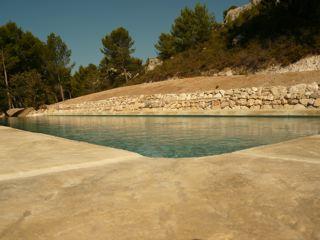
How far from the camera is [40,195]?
2.23m

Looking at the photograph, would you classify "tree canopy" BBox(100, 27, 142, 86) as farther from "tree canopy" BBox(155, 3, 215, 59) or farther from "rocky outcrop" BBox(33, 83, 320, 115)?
"rocky outcrop" BBox(33, 83, 320, 115)

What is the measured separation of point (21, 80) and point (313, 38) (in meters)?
25.5

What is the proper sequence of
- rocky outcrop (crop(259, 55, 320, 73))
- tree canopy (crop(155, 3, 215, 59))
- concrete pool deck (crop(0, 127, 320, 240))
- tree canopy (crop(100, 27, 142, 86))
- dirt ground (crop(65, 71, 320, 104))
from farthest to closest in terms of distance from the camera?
tree canopy (crop(100, 27, 142, 86))
tree canopy (crop(155, 3, 215, 59))
rocky outcrop (crop(259, 55, 320, 73))
dirt ground (crop(65, 71, 320, 104))
concrete pool deck (crop(0, 127, 320, 240))

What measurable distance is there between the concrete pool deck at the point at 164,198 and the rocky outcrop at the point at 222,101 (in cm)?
923

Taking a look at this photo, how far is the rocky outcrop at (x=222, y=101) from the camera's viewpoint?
38.7 feet

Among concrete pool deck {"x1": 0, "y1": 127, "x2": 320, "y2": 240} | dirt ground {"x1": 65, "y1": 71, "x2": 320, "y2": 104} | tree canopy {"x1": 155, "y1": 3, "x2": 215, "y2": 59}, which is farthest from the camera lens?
tree canopy {"x1": 155, "y1": 3, "x2": 215, "y2": 59}

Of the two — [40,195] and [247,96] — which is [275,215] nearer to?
[40,195]

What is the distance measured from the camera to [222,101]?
47.3 ft

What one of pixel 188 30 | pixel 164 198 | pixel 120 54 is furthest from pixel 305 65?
pixel 120 54

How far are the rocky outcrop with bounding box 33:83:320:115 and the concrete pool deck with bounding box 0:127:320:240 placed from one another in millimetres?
9231

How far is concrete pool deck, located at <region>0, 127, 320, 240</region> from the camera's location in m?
1.58

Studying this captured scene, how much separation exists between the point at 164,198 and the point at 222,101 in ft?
41.9

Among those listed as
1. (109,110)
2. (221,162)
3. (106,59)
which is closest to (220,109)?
(109,110)

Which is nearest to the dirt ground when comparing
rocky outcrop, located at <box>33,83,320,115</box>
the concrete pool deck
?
rocky outcrop, located at <box>33,83,320,115</box>
